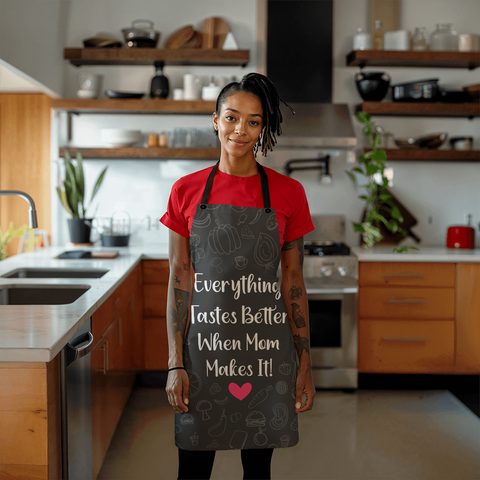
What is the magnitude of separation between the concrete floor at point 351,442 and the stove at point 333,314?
143mm

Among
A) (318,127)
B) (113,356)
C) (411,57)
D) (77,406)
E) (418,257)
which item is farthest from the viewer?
(411,57)

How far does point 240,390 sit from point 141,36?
2839 mm

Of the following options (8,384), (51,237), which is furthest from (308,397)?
(51,237)

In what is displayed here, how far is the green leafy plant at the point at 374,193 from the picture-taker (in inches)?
141

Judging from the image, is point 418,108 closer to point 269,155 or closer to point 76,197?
point 269,155

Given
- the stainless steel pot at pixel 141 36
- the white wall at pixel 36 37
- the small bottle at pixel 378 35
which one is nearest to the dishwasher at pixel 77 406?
the white wall at pixel 36 37

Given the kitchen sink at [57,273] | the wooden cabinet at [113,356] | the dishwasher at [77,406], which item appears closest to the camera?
the dishwasher at [77,406]

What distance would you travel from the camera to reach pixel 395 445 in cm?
266

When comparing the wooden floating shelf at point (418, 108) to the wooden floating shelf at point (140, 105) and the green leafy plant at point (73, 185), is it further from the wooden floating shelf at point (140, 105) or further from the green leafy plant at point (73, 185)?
the green leafy plant at point (73, 185)

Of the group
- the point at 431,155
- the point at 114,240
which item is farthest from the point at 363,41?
the point at 114,240

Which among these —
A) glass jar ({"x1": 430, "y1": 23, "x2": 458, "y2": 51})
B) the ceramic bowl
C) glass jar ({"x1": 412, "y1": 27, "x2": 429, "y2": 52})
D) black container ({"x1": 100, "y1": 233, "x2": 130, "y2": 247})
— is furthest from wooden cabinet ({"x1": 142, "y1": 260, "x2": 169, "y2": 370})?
glass jar ({"x1": 430, "y1": 23, "x2": 458, "y2": 51})

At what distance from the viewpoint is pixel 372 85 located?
3.67 metres

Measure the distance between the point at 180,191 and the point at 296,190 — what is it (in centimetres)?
33

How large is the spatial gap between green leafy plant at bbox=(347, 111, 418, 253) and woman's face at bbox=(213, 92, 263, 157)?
2.30 meters
